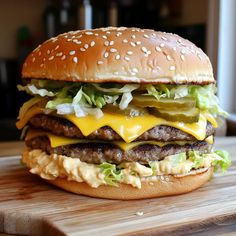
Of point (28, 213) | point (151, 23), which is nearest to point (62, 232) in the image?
point (28, 213)

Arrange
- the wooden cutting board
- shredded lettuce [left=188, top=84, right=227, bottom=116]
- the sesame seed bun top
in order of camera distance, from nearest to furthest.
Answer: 1. the wooden cutting board
2. the sesame seed bun top
3. shredded lettuce [left=188, top=84, right=227, bottom=116]

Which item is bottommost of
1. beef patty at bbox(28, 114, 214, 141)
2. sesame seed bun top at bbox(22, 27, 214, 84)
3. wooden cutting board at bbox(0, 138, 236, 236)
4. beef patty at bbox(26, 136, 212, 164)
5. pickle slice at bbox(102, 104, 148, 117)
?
wooden cutting board at bbox(0, 138, 236, 236)

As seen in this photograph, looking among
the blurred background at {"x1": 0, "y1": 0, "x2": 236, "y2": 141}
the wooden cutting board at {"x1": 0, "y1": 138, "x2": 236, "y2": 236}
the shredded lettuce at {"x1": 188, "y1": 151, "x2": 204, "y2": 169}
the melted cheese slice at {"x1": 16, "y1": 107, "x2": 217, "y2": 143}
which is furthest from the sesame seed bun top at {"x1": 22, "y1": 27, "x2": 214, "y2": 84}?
the blurred background at {"x1": 0, "y1": 0, "x2": 236, "y2": 141}

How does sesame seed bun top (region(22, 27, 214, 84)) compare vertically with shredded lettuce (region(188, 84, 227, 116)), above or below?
above

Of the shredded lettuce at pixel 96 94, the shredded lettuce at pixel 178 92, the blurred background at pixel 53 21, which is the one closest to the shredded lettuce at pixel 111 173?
the shredded lettuce at pixel 96 94

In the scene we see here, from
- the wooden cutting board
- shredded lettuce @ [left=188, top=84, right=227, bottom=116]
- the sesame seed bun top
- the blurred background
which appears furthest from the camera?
the blurred background

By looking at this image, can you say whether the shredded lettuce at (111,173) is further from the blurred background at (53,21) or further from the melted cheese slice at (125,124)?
the blurred background at (53,21)

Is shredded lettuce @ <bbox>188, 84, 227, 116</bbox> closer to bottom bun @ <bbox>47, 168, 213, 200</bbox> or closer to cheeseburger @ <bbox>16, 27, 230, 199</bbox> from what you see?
cheeseburger @ <bbox>16, 27, 230, 199</bbox>
